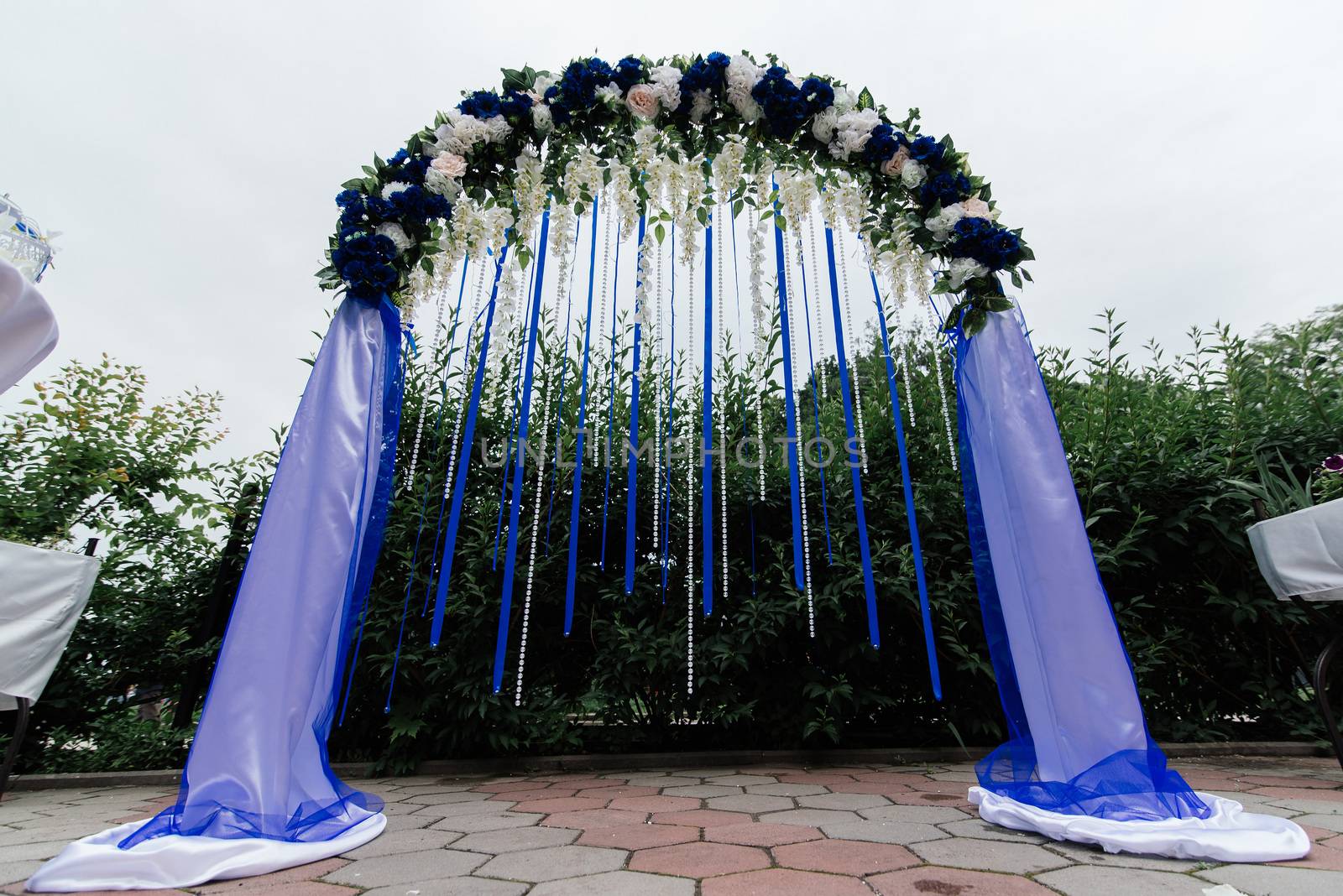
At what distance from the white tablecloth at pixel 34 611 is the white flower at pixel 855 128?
3234mm

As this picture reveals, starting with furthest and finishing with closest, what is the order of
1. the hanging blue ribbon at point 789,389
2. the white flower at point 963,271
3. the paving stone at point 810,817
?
the hanging blue ribbon at point 789,389, the white flower at point 963,271, the paving stone at point 810,817

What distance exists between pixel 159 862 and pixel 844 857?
1.52 meters

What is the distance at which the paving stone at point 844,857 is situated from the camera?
141 centimetres

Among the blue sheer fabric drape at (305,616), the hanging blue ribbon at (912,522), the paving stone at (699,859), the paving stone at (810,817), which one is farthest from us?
the hanging blue ribbon at (912,522)

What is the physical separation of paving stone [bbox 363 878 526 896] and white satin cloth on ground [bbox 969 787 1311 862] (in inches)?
51.0

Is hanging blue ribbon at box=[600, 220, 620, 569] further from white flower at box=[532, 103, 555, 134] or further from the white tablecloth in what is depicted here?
the white tablecloth

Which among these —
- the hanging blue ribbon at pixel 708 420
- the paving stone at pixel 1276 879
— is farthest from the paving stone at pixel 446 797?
the paving stone at pixel 1276 879

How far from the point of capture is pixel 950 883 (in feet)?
4.26

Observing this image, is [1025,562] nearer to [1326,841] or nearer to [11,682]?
[1326,841]

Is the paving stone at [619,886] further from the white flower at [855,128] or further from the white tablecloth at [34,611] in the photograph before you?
the white flower at [855,128]

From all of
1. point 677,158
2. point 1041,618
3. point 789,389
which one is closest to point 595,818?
point 1041,618

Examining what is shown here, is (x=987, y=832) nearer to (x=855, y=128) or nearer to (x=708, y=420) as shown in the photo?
(x=708, y=420)

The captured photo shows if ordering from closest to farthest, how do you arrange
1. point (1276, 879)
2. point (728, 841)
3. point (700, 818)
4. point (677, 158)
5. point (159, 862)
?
point (1276, 879) < point (159, 862) < point (728, 841) < point (700, 818) < point (677, 158)

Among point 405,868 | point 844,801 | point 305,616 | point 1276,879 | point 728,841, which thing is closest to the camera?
point 1276,879
